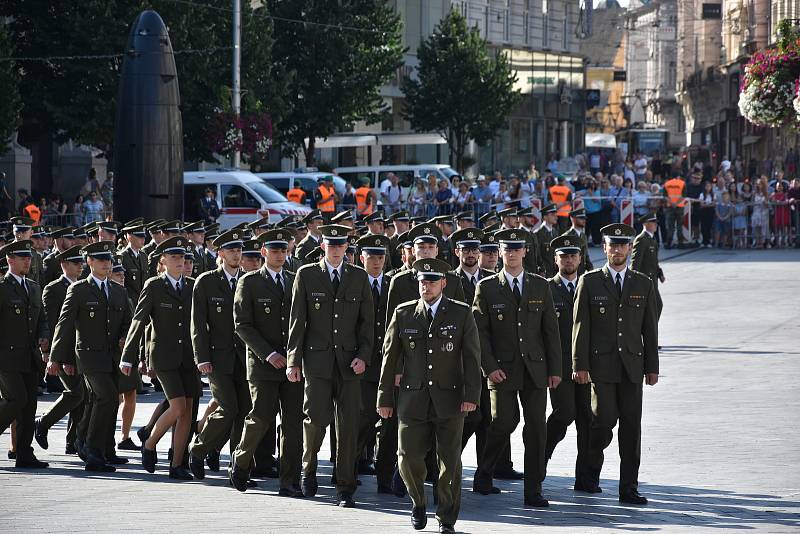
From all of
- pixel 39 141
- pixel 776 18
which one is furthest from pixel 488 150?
pixel 39 141

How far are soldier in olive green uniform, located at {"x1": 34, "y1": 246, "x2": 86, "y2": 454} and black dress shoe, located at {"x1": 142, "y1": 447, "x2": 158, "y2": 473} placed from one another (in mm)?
871

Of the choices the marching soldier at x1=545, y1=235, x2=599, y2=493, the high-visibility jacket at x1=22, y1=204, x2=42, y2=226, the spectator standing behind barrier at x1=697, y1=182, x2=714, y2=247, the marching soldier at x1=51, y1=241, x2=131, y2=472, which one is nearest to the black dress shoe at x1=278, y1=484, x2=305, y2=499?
the marching soldier at x1=545, y1=235, x2=599, y2=493

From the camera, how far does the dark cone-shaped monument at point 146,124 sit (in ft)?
91.2

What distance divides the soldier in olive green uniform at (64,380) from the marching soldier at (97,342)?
0.13 metres

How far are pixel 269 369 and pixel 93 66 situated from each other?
28.2m

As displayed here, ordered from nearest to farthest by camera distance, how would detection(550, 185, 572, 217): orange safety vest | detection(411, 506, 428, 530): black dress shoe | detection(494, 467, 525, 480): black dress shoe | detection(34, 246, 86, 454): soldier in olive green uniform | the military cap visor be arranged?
detection(411, 506, 428, 530): black dress shoe
detection(494, 467, 525, 480): black dress shoe
detection(34, 246, 86, 454): soldier in olive green uniform
the military cap visor
detection(550, 185, 572, 217): orange safety vest

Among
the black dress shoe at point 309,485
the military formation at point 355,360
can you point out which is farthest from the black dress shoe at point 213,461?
the black dress shoe at point 309,485

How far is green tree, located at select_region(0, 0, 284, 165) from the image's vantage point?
39.2 meters

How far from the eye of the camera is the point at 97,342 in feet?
45.8

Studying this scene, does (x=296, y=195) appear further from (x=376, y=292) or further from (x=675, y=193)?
(x=376, y=292)

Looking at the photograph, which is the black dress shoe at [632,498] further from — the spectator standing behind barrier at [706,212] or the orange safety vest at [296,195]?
the orange safety vest at [296,195]

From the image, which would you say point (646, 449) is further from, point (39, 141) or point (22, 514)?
point (39, 141)

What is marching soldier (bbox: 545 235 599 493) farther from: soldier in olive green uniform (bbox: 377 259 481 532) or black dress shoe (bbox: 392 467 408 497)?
soldier in olive green uniform (bbox: 377 259 481 532)

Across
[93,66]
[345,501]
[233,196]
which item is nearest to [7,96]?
[93,66]
